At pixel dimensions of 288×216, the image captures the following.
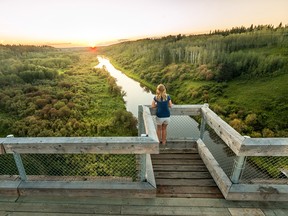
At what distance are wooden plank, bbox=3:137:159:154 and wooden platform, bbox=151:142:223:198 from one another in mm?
1017

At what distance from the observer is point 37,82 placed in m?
49.2

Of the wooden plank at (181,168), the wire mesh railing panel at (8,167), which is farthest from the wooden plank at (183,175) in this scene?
the wire mesh railing panel at (8,167)

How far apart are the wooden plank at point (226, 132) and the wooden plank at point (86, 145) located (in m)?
1.23

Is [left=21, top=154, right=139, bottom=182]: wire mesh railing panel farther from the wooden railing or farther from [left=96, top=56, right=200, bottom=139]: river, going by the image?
the wooden railing

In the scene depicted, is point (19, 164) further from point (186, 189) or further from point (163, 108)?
point (163, 108)

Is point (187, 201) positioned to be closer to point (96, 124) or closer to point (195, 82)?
point (96, 124)

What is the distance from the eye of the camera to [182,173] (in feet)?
13.5

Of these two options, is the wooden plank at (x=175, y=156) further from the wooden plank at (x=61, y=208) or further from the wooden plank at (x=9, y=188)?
the wooden plank at (x=9, y=188)

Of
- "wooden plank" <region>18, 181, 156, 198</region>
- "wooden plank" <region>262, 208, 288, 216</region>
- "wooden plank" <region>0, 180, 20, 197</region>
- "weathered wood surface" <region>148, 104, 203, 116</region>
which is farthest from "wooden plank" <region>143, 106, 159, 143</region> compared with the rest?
"wooden plank" <region>0, 180, 20, 197</region>

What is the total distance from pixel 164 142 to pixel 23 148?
119 inches

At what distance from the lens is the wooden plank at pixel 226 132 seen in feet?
10.2

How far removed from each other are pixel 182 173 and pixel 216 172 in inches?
26.9

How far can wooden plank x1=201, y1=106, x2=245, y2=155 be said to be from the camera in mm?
3113

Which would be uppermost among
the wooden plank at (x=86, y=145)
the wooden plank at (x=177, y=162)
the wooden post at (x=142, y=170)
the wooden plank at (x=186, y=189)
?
the wooden plank at (x=86, y=145)
